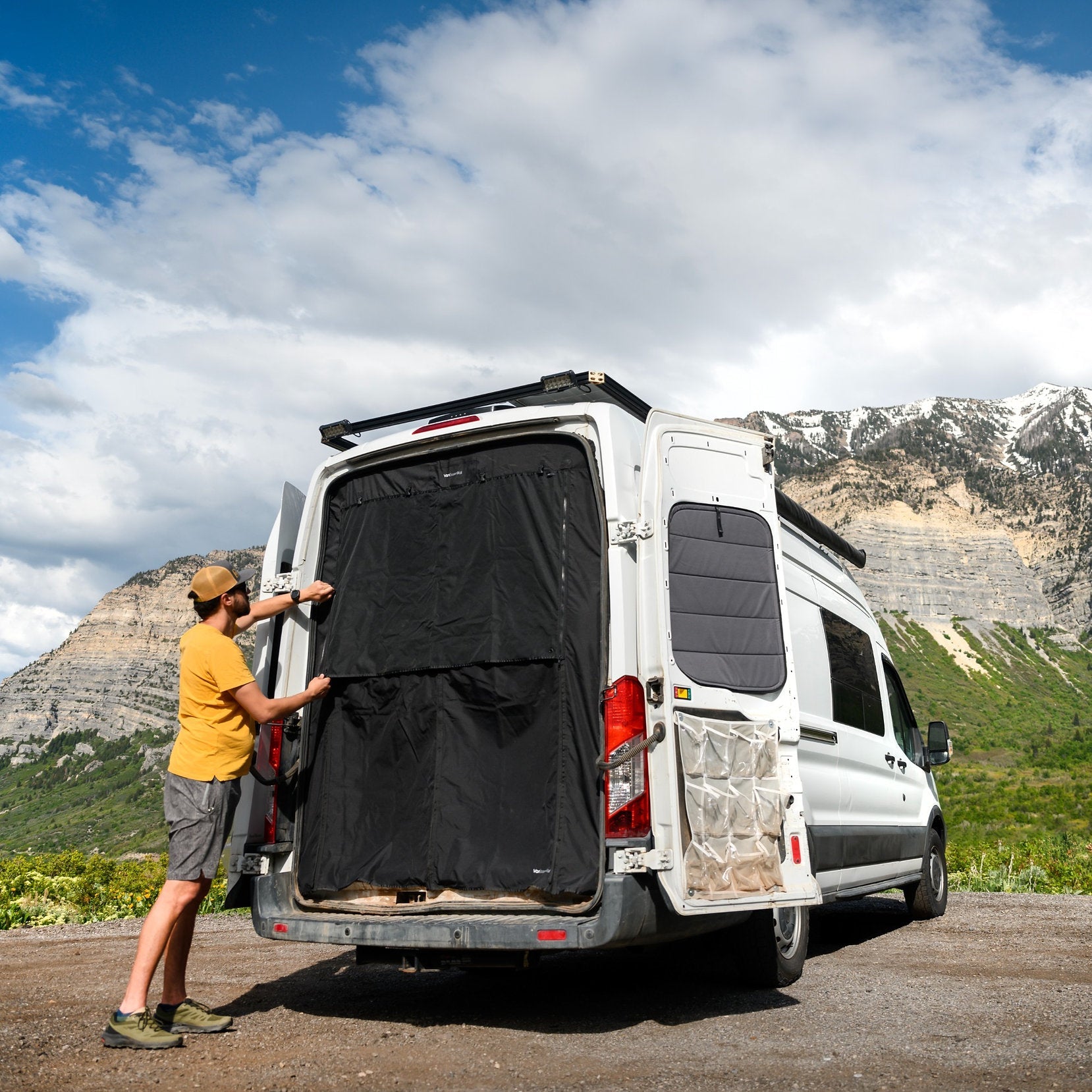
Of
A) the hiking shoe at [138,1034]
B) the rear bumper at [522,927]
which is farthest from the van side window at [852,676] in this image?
the hiking shoe at [138,1034]

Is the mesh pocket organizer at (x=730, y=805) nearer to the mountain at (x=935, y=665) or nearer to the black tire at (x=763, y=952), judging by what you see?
the black tire at (x=763, y=952)

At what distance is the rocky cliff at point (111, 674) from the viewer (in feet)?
505

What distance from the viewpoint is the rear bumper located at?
4.22m

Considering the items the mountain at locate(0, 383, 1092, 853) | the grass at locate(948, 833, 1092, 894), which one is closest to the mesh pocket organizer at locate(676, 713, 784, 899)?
the grass at locate(948, 833, 1092, 894)

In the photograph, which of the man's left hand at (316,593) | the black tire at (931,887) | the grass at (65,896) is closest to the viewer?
the man's left hand at (316,593)

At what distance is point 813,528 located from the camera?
6.77 meters

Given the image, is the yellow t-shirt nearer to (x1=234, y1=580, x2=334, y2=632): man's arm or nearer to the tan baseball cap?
the tan baseball cap

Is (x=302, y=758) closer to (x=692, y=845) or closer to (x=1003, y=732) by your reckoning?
(x=692, y=845)

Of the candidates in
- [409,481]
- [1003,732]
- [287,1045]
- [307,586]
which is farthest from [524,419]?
[1003,732]

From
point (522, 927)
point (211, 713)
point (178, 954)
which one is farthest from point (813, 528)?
point (178, 954)

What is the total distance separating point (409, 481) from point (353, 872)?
209cm

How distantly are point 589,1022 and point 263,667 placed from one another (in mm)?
2515

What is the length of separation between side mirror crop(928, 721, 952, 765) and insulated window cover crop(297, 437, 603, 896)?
5.23 metres

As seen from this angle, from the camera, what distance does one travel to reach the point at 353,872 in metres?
5.21
